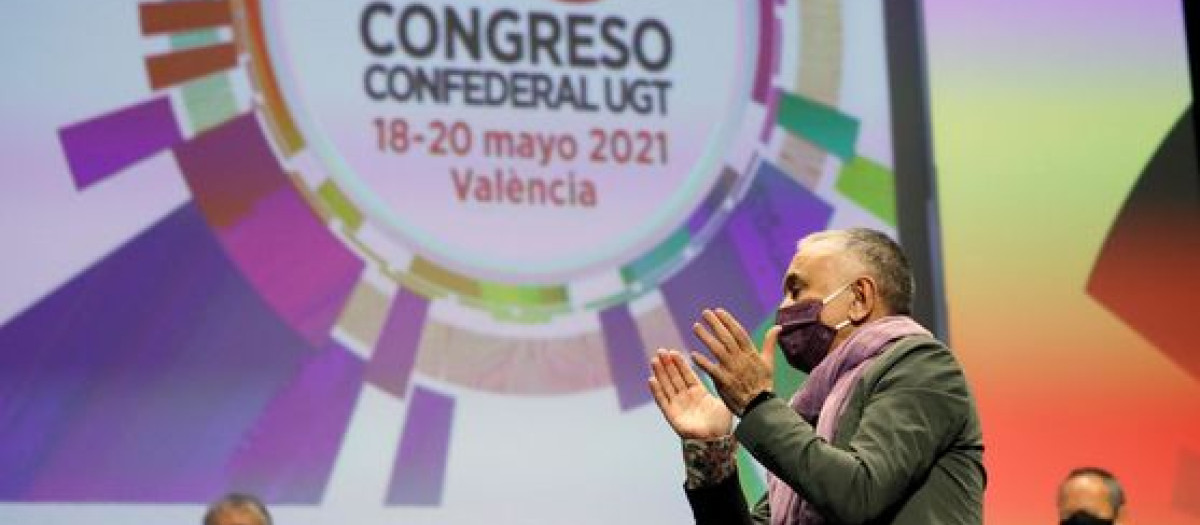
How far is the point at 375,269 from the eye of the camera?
4.59 metres

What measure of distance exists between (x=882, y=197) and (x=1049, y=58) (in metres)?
0.65

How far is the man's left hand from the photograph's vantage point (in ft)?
7.45

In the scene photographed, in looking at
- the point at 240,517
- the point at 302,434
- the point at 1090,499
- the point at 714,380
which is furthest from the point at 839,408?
the point at 1090,499

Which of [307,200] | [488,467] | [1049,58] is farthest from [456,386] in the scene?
[1049,58]

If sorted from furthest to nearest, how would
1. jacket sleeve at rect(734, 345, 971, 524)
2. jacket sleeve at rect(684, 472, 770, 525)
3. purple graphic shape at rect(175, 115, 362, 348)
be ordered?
purple graphic shape at rect(175, 115, 362, 348), jacket sleeve at rect(684, 472, 770, 525), jacket sleeve at rect(734, 345, 971, 524)

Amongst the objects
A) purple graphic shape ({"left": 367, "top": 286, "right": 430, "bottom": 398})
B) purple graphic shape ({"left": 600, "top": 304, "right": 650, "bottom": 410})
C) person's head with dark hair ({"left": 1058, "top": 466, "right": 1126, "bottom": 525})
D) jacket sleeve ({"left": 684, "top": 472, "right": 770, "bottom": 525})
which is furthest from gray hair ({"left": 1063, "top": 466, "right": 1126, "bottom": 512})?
jacket sleeve ({"left": 684, "top": 472, "right": 770, "bottom": 525})

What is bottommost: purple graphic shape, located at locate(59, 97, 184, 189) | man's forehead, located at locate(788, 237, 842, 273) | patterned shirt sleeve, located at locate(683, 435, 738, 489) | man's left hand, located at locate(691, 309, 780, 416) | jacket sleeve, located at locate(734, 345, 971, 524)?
purple graphic shape, located at locate(59, 97, 184, 189)

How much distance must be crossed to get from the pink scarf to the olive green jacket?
2 cm

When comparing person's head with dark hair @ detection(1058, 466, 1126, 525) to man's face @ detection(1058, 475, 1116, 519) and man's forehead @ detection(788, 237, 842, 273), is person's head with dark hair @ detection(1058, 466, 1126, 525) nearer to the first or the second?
man's face @ detection(1058, 475, 1116, 519)

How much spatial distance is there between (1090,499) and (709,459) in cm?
266

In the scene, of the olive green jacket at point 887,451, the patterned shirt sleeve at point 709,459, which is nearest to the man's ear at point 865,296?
the olive green jacket at point 887,451

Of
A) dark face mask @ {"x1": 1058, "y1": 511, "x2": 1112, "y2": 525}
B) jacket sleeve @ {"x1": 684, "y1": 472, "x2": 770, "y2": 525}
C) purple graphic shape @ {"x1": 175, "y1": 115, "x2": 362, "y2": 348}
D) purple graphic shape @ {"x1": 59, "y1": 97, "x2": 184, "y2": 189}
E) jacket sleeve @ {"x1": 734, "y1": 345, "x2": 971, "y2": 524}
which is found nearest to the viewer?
jacket sleeve @ {"x1": 734, "y1": 345, "x2": 971, "y2": 524}

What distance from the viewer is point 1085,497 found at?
482 centimetres

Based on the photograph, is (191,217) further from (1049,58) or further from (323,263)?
(1049,58)
